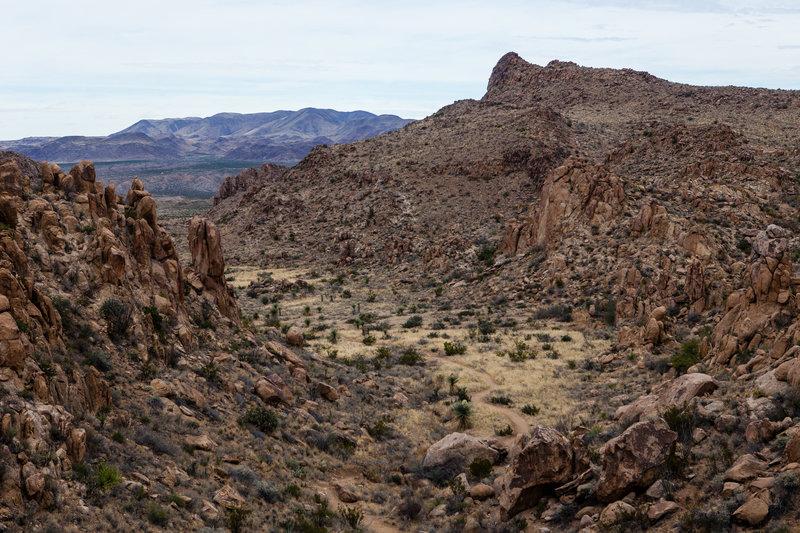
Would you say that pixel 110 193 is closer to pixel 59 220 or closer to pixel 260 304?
pixel 59 220

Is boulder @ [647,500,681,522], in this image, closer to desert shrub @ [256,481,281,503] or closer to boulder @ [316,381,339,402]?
desert shrub @ [256,481,281,503]

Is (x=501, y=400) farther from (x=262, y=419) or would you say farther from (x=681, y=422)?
(x=681, y=422)

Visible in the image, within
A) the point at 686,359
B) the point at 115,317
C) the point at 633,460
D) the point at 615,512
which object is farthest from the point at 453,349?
the point at 615,512

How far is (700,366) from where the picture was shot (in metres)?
21.0

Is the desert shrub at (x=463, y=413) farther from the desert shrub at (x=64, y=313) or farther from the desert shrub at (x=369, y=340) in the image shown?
the desert shrub at (x=64, y=313)

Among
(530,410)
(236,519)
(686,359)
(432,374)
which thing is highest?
(686,359)

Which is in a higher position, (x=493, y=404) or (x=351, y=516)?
(x=351, y=516)

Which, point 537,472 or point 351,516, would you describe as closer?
point 537,472

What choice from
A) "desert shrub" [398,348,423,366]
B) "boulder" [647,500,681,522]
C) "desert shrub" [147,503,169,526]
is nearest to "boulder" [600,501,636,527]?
"boulder" [647,500,681,522]

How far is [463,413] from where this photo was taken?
77.2ft

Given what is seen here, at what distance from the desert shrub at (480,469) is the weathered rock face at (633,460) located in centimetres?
506

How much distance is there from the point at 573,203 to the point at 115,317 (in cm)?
3992

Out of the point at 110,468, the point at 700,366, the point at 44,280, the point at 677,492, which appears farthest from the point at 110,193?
the point at 700,366

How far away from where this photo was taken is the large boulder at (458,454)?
61.9 ft
